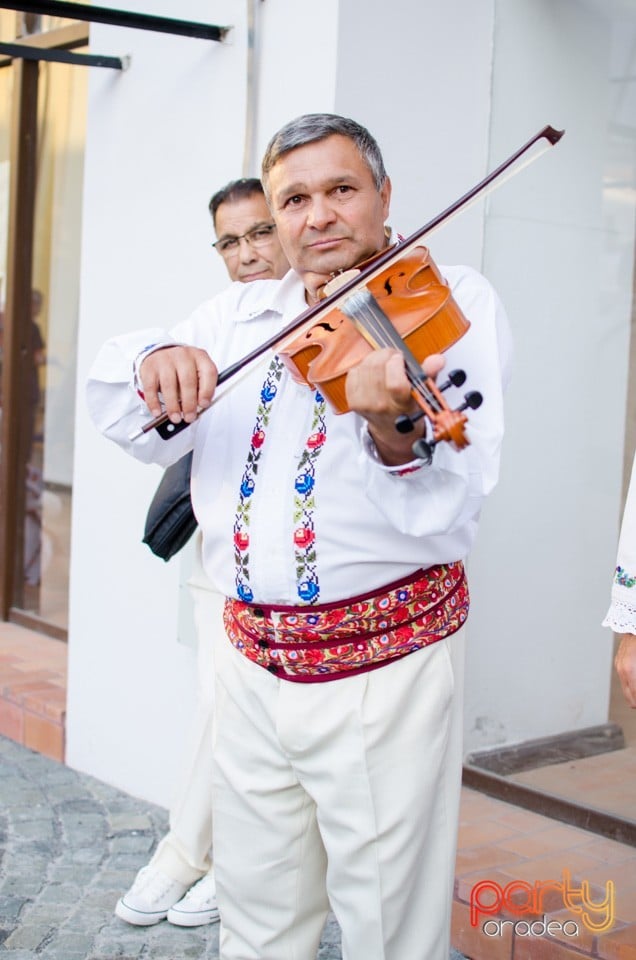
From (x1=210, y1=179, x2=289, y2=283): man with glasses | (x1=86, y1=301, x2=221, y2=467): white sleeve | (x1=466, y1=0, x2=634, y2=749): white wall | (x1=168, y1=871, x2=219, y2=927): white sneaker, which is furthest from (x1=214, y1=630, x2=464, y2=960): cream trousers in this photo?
(x1=466, y1=0, x2=634, y2=749): white wall

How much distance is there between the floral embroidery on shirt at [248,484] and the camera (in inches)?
76.5

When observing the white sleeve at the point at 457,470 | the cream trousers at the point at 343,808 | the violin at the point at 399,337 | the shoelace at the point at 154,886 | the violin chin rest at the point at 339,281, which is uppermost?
the violin chin rest at the point at 339,281

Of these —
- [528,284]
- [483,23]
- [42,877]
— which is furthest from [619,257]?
[42,877]

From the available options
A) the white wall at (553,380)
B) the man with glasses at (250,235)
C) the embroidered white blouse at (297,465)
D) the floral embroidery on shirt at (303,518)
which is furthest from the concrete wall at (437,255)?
the floral embroidery on shirt at (303,518)

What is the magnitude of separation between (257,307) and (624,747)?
6.81ft

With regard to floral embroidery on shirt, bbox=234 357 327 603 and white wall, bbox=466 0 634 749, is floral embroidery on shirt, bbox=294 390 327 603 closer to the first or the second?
floral embroidery on shirt, bbox=234 357 327 603

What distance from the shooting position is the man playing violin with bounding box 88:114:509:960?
187 centimetres

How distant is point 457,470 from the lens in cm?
167

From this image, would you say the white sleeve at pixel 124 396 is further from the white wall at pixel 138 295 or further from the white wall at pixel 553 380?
the white wall at pixel 553 380

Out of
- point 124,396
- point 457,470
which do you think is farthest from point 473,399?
point 124,396

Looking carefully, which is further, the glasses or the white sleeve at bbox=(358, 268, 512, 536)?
the glasses

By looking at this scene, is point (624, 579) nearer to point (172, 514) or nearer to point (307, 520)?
point (307, 520)

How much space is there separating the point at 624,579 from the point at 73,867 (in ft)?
6.25

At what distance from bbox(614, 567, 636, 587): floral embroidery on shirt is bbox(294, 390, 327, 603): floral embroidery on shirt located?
0.49m
